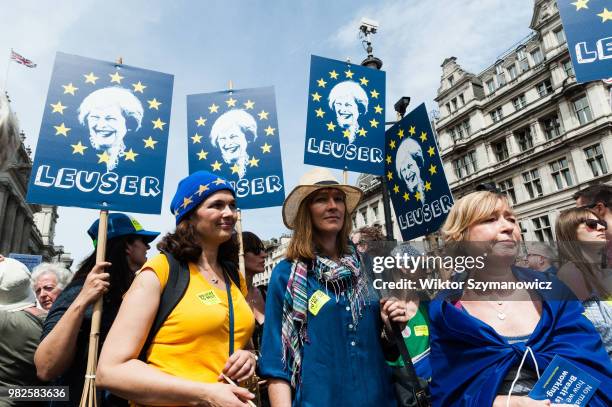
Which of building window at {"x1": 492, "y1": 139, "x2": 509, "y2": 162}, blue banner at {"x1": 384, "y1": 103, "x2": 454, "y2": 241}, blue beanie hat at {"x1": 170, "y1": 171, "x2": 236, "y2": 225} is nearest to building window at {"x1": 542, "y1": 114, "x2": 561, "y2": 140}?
building window at {"x1": 492, "y1": 139, "x2": 509, "y2": 162}

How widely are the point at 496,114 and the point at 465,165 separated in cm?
539

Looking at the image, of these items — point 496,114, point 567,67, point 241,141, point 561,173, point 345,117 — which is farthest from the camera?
point 496,114

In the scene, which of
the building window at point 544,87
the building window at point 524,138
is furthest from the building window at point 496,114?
the building window at point 544,87

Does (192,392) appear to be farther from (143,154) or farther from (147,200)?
(143,154)

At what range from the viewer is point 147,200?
340 centimetres

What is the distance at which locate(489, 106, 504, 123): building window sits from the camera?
3509cm

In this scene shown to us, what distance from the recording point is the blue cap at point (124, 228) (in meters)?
3.17

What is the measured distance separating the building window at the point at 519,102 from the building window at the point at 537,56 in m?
2.94

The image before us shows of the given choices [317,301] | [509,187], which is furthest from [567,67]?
[317,301]

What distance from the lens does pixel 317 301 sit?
7.06 ft

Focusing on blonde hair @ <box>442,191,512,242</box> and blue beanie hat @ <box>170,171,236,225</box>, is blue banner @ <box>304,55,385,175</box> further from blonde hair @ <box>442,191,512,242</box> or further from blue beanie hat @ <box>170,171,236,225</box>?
blonde hair @ <box>442,191,512,242</box>

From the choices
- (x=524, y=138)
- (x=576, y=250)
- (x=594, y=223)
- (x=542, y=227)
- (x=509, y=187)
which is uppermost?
(x=524, y=138)

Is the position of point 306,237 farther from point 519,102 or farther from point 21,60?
point 519,102

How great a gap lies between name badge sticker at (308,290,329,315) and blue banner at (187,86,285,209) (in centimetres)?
272
